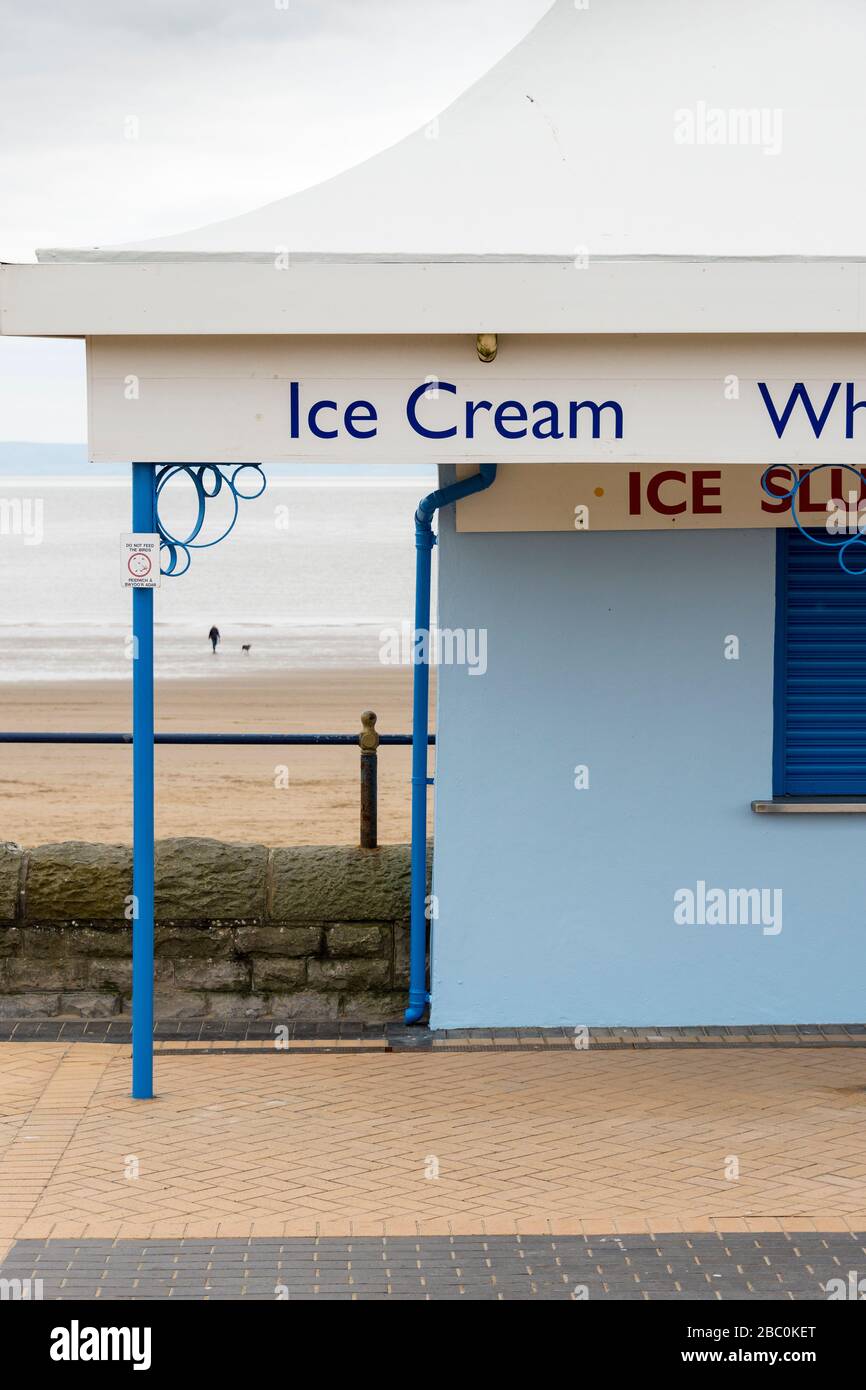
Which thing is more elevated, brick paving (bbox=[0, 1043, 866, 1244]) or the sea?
the sea

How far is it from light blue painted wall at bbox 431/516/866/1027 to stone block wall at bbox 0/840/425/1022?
0.42 meters

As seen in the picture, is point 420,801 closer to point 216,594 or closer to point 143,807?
point 143,807

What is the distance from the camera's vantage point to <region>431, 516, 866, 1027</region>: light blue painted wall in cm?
890

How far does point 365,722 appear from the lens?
951 centimetres

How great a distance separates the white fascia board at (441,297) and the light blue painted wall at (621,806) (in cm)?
164

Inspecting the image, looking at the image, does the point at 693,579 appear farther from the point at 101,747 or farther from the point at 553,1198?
the point at 101,747

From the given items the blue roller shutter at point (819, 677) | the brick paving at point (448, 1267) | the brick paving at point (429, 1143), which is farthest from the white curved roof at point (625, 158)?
the brick paving at point (448, 1267)

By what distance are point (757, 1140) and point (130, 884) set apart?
11.2 ft

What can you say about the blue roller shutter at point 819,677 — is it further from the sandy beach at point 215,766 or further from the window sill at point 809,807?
the sandy beach at point 215,766

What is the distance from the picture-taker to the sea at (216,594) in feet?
123

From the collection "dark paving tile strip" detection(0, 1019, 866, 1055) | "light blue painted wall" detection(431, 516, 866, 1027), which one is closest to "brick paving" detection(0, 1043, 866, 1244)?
"dark paving tile strip" detection(0, 1019, 866, 1055)

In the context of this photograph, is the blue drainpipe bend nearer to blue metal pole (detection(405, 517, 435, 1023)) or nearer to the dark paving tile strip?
blue metal pole (detection(405, 517, 435, 1023))

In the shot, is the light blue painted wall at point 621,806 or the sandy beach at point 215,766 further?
the sandy beach at point 215,766
